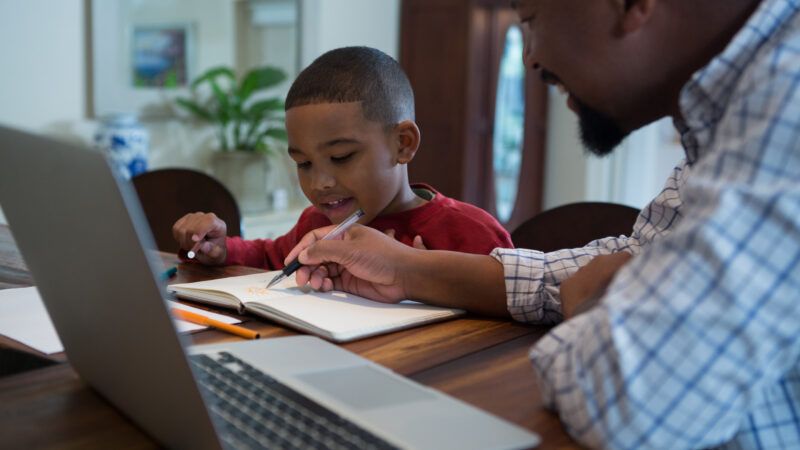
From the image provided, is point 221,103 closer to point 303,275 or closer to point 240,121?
point 240,121

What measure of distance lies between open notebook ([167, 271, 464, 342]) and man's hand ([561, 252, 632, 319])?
0.68 feet

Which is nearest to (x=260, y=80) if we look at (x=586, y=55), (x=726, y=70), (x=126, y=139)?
(x=126, y=139)

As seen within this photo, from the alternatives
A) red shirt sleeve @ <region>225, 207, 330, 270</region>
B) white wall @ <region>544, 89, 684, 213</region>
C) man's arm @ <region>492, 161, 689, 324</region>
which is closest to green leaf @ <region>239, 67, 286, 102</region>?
white wall @ <region>544, 89, 684, 213</region>

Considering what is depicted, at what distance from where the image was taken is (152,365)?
601 mm

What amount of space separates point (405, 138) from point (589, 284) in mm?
709

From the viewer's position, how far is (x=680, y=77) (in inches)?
31.5

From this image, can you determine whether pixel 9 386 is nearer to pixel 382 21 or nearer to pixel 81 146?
pixel 81 146

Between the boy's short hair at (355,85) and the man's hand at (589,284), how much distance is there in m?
0.67

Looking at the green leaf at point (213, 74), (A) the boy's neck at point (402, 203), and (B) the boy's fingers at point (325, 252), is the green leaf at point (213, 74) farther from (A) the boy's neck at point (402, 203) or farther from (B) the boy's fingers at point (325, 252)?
(B) the boy's fingers at point (325, 252)

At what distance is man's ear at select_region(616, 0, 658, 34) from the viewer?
Result: 753 millimetres

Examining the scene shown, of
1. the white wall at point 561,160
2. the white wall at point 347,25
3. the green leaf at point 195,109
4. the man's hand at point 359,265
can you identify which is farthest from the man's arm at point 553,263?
the white wall at point 561,160

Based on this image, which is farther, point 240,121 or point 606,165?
point 606,165

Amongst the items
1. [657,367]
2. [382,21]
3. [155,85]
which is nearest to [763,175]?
[657,367]

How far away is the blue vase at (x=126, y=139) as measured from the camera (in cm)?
296
